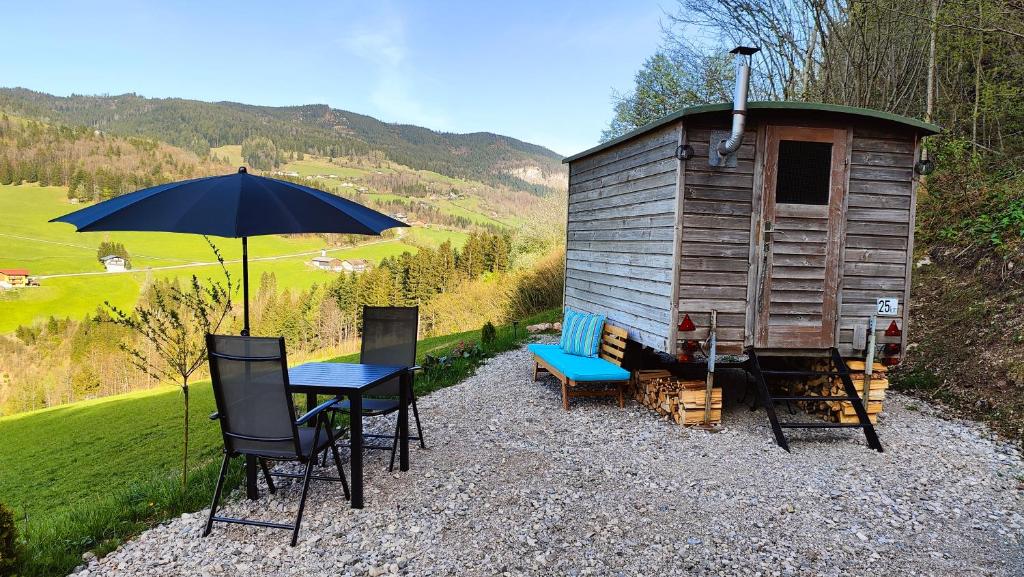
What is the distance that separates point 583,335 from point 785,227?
8.60ft

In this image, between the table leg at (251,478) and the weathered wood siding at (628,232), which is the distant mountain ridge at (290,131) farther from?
the table leg at (251,478)

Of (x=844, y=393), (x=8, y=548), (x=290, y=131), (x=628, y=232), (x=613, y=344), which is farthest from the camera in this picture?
(x=290, y=131)

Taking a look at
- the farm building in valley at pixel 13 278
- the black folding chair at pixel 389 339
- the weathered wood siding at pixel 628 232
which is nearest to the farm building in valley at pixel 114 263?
the farm building in valley at pixel 13 278

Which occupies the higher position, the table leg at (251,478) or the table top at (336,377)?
the table top at (336,377)

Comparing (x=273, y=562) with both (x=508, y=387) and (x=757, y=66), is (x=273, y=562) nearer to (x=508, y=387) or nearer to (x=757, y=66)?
(x=508, y=387)

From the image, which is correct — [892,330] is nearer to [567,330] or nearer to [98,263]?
[567,330]

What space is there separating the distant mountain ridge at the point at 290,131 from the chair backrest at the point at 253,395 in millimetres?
75199

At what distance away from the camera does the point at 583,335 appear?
673cm

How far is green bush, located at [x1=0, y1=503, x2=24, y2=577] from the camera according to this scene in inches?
94.1

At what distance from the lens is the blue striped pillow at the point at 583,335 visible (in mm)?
6625

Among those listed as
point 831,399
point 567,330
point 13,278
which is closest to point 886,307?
point 831,399

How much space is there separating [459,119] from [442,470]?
5420 inches

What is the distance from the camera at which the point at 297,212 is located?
3553 millimetres

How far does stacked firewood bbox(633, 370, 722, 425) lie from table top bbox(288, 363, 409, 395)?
2.84 metres
